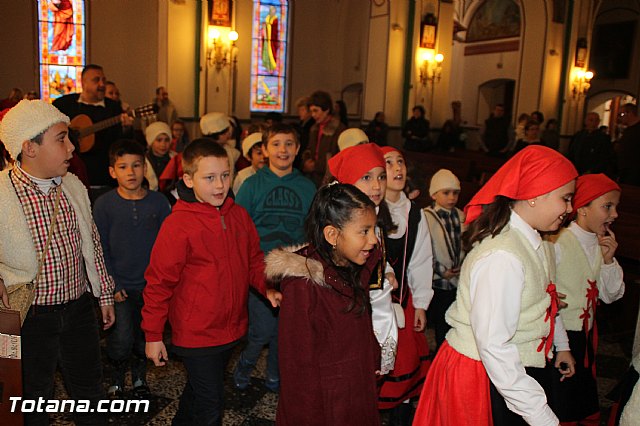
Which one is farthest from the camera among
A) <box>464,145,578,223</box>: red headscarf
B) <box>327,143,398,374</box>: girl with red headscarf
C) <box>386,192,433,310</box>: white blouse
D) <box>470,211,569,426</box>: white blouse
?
<box>386,192,433,310</box>: white blouse

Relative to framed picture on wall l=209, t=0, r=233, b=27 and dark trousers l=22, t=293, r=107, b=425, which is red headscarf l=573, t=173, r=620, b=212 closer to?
dark trousers l=22, t=293, r=107, b=425

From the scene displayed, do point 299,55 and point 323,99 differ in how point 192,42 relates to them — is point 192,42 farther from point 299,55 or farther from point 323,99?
point 323,99

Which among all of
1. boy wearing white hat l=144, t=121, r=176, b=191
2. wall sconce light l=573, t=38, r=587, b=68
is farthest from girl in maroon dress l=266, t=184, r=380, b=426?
wall sconce light l=573, t=38, r=587, b=68

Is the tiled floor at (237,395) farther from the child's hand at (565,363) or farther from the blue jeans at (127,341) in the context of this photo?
the child's hand at (565,363)

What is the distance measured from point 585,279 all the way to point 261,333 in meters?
1.98

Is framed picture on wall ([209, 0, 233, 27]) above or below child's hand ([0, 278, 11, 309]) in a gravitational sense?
above

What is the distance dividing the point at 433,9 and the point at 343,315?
45.2 ft

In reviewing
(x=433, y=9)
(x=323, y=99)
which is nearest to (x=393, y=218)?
(x=323, y=99)

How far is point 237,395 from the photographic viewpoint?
3.81m

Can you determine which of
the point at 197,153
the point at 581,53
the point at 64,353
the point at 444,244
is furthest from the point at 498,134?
the point at 64,353

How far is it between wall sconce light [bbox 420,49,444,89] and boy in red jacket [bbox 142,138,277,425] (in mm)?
12866

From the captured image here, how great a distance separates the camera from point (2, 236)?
2.45 m

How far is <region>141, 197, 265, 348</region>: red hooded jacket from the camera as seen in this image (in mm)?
2741

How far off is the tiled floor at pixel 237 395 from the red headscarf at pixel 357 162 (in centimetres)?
155
